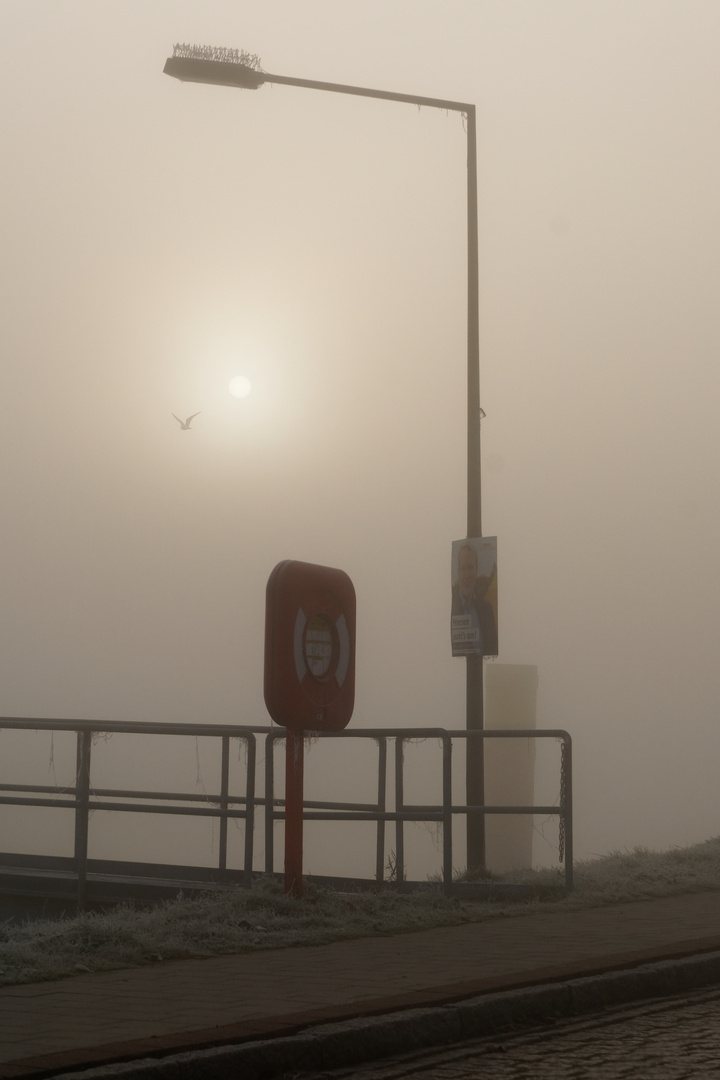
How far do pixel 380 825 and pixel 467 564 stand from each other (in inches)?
110

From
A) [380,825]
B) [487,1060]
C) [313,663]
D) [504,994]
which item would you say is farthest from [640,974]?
[380,825]

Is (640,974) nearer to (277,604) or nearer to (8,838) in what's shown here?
(277,604)

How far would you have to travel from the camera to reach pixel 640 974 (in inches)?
274

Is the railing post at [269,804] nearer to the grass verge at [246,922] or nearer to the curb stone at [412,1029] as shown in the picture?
the grass verge at [246,922]

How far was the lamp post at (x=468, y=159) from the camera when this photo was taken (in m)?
13.1

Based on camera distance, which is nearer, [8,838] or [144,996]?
[144,996]

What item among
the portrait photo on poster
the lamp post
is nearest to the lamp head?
the lamp post

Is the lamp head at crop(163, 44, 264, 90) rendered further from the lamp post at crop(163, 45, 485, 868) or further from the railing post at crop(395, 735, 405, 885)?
the railing post at crop(395, 735, 405, 885)

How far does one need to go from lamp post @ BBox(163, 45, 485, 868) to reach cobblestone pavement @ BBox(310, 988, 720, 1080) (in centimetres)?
618

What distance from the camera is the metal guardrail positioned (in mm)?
10219

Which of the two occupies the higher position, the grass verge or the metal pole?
the metal pole

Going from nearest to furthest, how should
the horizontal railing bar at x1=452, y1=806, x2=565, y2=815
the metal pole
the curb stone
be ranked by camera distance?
the curb stone
the horizontal railing bar at x1=452, y1=806, x2=565, y2=815
the metal pole

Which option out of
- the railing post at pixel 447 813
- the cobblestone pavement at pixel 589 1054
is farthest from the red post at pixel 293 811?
the cobblestone pavement at pixel 589 1054

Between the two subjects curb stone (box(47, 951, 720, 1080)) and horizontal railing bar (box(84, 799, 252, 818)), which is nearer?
curb stone (box(47, 951, 720, 1080))
